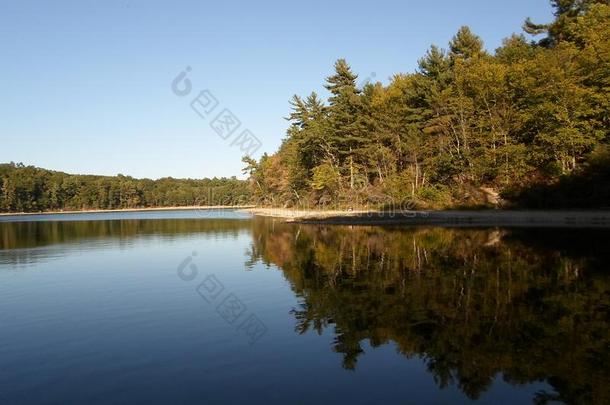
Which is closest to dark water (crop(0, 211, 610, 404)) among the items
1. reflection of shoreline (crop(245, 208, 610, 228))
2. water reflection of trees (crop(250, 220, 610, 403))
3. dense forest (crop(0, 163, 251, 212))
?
water reflection of trees (crop(250, 220, 610, 403))

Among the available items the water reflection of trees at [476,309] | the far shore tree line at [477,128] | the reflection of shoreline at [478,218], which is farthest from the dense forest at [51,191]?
the water reflection of trees at [476,309]

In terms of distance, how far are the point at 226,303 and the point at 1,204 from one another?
7051 inches

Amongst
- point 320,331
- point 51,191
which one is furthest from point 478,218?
point 51,191

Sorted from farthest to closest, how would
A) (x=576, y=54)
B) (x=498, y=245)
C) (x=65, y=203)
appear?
(x=65, y=203), (x=576, y=54), (x=498, y=245)

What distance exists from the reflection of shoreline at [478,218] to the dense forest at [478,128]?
446 centimetres

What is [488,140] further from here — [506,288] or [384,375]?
[384,375]

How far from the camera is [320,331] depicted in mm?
13594

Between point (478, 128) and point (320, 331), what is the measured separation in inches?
2232

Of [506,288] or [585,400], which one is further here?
[506,288]

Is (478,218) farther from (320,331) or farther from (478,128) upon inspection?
(320,331)

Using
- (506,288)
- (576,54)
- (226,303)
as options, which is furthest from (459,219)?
(226,303)

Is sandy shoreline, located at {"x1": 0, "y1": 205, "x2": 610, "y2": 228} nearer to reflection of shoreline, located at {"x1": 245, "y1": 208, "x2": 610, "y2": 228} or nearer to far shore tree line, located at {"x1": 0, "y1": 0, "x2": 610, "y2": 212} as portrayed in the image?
reflection of shoreline, located at {"x1": 245, "y1": 208, "x2": 610, "y2": 228}

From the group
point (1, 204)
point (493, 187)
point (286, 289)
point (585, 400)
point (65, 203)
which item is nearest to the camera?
point (585, 400)

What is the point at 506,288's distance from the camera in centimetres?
1761
